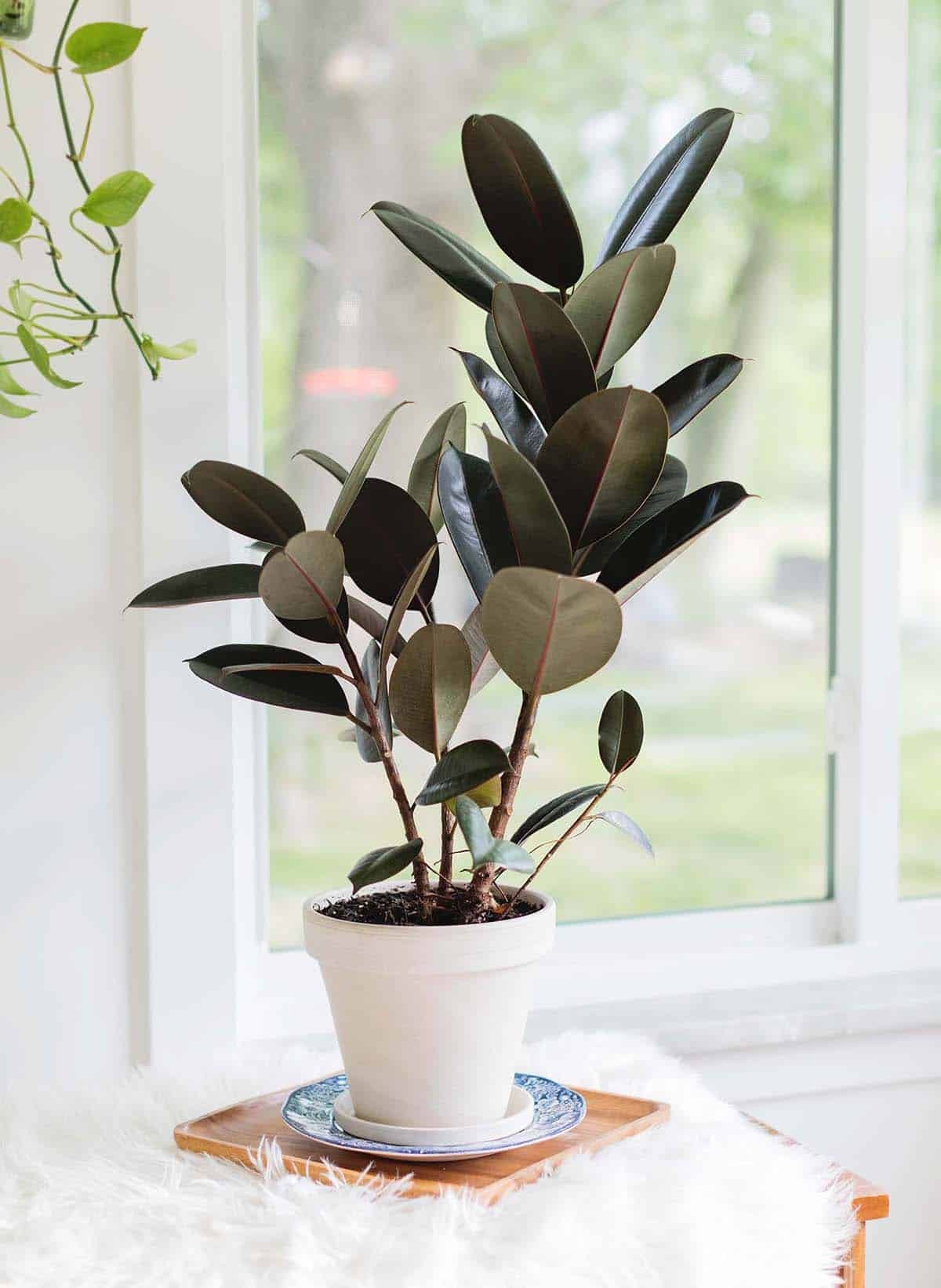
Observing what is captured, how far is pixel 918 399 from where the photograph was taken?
164 centimetres

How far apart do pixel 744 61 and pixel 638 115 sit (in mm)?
171

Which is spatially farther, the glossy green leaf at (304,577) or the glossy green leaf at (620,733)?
the glossy green leaf at (620,733)

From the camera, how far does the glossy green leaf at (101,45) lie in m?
0.85

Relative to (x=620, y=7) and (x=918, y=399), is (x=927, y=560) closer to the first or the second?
(x=918, y=399)

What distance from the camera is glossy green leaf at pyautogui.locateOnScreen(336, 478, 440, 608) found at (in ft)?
Result: 3.10

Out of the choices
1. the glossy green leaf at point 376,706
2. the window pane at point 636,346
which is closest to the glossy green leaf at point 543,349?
the glossy green leaf at point 376,706

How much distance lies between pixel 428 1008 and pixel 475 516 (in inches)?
14.3

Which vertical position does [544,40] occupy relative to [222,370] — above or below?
above

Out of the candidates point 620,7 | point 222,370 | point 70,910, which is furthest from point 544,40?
point 70,910

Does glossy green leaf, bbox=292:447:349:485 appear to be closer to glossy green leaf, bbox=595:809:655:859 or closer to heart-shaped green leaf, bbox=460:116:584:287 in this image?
heart-shaped green leaf, bbox=460:116:584:287

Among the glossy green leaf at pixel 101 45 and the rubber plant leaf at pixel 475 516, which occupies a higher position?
the glossy green leaf at pixel 101 45

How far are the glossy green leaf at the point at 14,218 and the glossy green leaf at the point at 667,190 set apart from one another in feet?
1.42

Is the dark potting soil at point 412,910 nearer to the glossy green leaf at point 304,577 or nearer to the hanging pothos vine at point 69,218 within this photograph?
the glossy green leaf at point 304,577

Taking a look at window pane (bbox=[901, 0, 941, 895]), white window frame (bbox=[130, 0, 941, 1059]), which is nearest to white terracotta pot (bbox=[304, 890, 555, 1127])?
white window frame (bbox=[130, 0, 941, 1059])
